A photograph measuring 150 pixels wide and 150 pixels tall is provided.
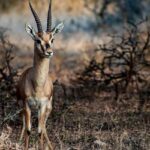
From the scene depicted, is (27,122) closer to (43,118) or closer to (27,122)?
(27,122)

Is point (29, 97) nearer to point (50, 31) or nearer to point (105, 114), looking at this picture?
point (50, 31)

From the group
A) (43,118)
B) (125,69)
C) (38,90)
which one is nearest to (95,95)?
(125,69)

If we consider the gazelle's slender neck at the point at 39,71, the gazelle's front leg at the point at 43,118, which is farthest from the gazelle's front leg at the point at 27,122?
the gazelle's slender neck at the point at 39,71

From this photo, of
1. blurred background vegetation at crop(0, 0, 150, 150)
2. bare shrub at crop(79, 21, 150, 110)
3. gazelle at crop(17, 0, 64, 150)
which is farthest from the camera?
bare shrub at crop(79, 21, 150, 110)

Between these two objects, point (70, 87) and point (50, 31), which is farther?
point (70, 87)

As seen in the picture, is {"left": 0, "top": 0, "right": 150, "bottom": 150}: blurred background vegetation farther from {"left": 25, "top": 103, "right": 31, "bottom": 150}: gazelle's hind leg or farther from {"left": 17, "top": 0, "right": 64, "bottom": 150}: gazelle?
{"left": 17, "top": 0, "right": 64, "bottom": 150}: gazelle

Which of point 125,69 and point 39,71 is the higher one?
point 39,71

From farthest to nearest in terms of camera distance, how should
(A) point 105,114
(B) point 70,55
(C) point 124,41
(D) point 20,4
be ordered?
(D) point 20,4 → (B) point 70,55 → (C) point 124,41 → (A) point 105,114

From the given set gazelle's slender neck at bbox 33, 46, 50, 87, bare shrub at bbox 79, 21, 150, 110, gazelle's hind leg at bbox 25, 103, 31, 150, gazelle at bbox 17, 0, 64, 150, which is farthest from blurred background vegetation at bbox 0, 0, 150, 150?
gazelle's slender neck at bbox 33, 46, 50, 87

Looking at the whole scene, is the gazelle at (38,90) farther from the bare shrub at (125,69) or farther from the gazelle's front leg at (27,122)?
the bare shrub at (125,69)

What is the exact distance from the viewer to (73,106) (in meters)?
12.6

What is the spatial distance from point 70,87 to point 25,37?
27.6 ft

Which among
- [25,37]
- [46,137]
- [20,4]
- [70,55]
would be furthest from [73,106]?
[20,4]

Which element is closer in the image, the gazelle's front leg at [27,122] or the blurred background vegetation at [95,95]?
the gazelle's front leg at [27,122]
